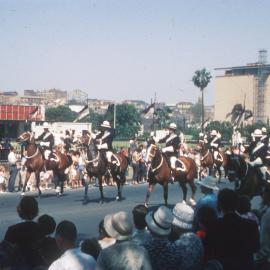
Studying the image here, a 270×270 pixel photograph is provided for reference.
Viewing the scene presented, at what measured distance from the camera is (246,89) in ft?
411

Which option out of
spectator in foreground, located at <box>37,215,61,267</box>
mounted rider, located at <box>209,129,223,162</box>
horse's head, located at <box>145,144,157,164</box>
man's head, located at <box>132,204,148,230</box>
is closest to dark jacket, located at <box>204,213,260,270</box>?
man's head, located at <box>132,204,148,230</box>

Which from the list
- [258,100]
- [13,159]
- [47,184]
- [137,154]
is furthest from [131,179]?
[258,100]

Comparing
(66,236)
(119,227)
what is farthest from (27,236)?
(119,227)

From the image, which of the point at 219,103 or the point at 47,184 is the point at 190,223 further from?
the point at 219,103

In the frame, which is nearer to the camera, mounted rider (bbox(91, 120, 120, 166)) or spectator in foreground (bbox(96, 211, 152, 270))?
spectator in foreground (bbox(96, 211, 152, 270))

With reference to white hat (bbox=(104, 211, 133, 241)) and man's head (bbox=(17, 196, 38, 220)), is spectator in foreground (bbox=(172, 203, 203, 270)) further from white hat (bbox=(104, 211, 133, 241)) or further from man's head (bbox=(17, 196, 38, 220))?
man's head (bbox=(17, 196, 38, 220))

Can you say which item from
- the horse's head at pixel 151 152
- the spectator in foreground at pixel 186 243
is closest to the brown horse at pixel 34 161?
the horse's head at pixel 151 152

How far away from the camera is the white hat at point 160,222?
7305mm

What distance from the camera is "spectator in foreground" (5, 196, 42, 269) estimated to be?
7340 millimetres

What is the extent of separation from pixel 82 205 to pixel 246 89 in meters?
107

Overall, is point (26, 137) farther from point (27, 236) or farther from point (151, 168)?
point (27, 236)

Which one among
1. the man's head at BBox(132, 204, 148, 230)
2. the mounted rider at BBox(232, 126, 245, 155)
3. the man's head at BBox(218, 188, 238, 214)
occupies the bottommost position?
the mounted rider at BBox(232, 126, 245, 155)

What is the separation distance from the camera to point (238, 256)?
7.75 m

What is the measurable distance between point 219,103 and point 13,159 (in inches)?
4217
